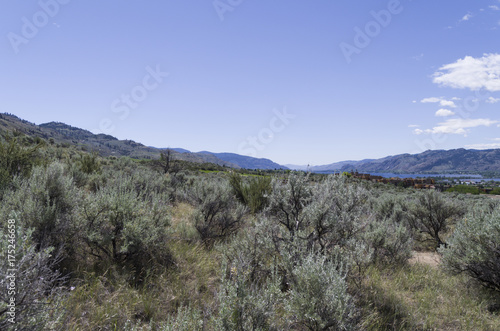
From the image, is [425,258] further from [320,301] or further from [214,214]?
[320,301]

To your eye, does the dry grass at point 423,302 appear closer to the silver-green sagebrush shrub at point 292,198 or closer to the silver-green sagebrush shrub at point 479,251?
the silver-green sagebrush shrub at point 479,251

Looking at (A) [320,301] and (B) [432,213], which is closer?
(A) [320,301]

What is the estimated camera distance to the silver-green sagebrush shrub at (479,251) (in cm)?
424

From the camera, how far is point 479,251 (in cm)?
428

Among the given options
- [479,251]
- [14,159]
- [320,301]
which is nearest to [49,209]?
[320,301]

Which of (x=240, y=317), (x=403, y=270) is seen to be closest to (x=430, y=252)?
(x=403, y=270)

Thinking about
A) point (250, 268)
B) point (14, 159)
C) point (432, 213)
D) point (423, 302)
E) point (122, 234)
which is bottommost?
point (423, 302)

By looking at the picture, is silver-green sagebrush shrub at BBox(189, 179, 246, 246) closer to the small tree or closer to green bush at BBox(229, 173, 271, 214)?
green bush at BBox(229, 173, 271, 214)

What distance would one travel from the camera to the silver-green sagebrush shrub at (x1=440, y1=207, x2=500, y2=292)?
4.24m

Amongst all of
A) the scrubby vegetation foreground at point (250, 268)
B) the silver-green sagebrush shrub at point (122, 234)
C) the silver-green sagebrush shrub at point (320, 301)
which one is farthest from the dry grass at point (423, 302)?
the silver-green sagebrush shrub at point (122, 234)

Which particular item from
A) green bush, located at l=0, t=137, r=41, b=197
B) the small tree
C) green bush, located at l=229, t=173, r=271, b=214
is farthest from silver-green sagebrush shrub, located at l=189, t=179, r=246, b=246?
the small tree

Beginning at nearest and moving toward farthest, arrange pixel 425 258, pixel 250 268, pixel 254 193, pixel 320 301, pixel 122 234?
1. pixel 320 301
2. pixel 250 268
3. pixel 122 234
4. pixel 425 258
5. pixel 254 193

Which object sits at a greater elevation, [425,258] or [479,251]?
[479,251]

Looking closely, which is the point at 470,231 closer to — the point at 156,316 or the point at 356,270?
the point at 356,270
